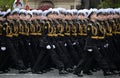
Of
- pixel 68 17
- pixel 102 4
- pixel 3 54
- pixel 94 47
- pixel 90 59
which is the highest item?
pixel 68 17

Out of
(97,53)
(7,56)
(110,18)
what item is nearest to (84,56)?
(97,53)

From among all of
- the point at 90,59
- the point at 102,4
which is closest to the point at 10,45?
the point at 90,59

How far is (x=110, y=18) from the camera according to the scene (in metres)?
12.7

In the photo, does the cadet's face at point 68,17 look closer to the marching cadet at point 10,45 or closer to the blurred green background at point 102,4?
the marching cadet at point 10,45

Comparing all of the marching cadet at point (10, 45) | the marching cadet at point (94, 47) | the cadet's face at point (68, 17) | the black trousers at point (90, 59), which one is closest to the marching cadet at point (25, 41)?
the marching cadet at point (10, 45)

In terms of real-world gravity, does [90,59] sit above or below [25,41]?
below

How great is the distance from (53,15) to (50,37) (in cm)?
68

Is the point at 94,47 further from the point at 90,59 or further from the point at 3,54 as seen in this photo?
the point at 3,54

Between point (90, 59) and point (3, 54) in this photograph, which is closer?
point (90, 59)

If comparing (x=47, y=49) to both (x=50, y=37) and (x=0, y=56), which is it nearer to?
(x=50, y=37)

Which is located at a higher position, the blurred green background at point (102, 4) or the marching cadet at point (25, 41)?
the blurred green background at point (102, 4)

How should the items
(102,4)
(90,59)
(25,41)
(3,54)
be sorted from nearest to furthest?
(90,59)
(3,54)
(25,41)
(102,4)

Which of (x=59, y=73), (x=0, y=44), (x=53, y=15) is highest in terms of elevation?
(x=53, y=15)

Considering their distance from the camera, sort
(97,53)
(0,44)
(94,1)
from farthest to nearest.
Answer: (94,1) → (0,44) → (97,53)
